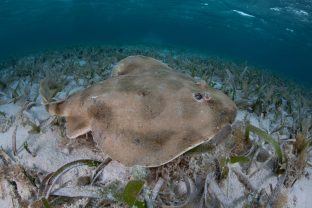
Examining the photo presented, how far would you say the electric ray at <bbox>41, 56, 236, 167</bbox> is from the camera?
286cm

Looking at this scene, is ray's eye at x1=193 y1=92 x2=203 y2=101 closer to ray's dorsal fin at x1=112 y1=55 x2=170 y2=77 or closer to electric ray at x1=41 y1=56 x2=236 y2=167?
electric ray at x1=41 y1=56 x2=236 y2=167

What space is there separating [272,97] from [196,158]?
3.50 meters

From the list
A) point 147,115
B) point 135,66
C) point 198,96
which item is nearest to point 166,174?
point 147,115

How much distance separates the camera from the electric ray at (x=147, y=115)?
2857 millimetres

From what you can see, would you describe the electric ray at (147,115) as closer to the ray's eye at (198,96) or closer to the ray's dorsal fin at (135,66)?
the ray's eye at (198,96)

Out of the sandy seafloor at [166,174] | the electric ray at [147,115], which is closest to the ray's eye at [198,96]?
the electric ray at [147,115]

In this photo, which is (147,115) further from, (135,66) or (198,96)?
(135,66)

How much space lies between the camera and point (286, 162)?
3568mm

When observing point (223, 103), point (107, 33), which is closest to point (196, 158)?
point (223, 103)

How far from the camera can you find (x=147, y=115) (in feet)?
10.1

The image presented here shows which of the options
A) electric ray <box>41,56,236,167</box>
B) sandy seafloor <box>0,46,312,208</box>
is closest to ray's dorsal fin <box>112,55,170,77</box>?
electric ray <box>41,56,236,167</box>

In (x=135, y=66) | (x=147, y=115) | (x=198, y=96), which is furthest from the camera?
(x=135, y=66)

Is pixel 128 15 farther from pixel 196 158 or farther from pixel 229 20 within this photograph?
pixel 196 158

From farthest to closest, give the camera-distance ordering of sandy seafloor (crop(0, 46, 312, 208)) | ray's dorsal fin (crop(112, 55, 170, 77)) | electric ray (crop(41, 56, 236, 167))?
ray's dorsal fin (crop(112, 55, 170, 77)) → sandy seafloor (crop(0, 46, 312, 208)) → electric ray (crop(41, 56, 236, 167))
